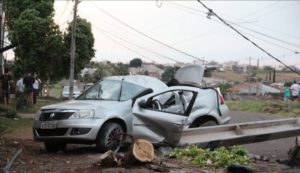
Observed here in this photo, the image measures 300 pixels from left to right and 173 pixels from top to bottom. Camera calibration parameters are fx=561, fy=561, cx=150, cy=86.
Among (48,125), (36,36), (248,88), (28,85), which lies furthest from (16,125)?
(248,88)

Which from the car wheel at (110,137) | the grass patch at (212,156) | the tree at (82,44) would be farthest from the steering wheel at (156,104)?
the tree at (82,44)

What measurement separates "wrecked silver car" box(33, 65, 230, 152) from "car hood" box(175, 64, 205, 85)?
50.5 inches

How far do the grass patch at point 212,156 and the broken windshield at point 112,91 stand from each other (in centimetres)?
197

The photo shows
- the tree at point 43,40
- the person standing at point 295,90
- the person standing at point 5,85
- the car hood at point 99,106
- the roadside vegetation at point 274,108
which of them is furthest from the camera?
the tree at point 43,40

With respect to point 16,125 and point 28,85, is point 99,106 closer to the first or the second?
point 16,125

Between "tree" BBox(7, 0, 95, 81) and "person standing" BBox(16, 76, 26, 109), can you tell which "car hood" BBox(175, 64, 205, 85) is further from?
"tree" BBox(7, 0, 95, 81)

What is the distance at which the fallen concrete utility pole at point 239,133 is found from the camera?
11.7m

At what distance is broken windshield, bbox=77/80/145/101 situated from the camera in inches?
490

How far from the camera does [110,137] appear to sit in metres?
11.5

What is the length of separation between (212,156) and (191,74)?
452cm

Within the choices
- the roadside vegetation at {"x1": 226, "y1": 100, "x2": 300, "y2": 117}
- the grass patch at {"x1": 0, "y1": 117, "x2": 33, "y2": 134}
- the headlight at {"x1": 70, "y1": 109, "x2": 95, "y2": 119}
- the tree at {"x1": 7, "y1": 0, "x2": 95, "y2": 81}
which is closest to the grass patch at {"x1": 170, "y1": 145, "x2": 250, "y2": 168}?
the headlight at {"x1": 70, "y1": 109, "x2": 95, "y2": 119}

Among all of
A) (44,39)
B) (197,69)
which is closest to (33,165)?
(197,69)

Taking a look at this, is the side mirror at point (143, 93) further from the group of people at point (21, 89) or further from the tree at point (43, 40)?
the tree at point (43, 40)

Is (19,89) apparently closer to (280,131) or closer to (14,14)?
(280,131)
